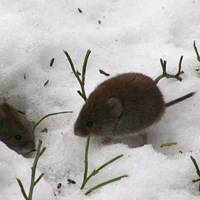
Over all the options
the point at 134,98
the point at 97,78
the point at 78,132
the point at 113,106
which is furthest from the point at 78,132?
the point at 97,78

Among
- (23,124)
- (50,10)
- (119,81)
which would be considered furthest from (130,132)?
(50,10)

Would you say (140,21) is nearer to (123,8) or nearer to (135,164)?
(123,8)

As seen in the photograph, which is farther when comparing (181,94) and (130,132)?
(181,94)

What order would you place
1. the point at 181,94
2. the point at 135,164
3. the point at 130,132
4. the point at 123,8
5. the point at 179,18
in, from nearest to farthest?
the point at 135,164 < the point at 130,132 < the point at 181,94 < the point at 179,18 < the point at 123,8

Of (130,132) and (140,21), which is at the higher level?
(140,21)

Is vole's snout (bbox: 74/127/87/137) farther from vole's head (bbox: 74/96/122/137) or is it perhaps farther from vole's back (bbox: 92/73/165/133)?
vole's back (bbox: 92/73/165/133)

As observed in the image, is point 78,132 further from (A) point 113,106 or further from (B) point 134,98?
(B) point 134,98
